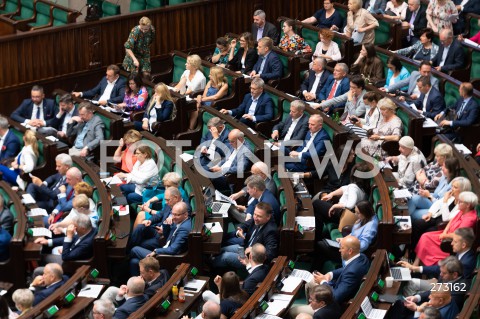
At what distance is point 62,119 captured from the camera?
996 centimetres

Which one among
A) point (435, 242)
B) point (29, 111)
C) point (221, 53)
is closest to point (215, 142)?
point (221, 53)

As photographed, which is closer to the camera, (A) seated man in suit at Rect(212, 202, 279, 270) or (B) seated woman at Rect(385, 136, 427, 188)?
(A) seated man in suit at Rect(212, 202, 279, 270)

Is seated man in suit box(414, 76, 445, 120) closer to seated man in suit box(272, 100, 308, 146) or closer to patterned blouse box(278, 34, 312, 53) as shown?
seated man in suit box(272, 100, 308, 146)

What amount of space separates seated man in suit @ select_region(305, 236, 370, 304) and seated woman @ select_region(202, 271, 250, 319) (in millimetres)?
469

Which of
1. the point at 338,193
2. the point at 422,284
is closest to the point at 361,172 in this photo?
the point at 338,193

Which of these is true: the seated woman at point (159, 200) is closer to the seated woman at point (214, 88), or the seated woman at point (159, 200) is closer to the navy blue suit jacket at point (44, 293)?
the navy blue suit jacket at point (44, 293)

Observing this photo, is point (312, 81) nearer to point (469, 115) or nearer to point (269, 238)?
point (469, 115)

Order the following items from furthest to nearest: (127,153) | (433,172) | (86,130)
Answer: (86,130) < (127,153) < (433,172)

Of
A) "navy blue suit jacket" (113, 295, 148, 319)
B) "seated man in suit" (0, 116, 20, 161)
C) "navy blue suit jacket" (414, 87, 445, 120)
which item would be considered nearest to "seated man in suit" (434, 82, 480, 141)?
"navy blue suit jacket" (414, 87, 445, 120)

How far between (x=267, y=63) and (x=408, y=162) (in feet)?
8.86

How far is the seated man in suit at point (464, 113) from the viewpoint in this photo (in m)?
8.98

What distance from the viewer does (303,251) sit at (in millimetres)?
7301

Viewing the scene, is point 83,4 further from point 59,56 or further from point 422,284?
point 422,284

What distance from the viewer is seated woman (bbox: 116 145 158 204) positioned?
27.8ft
